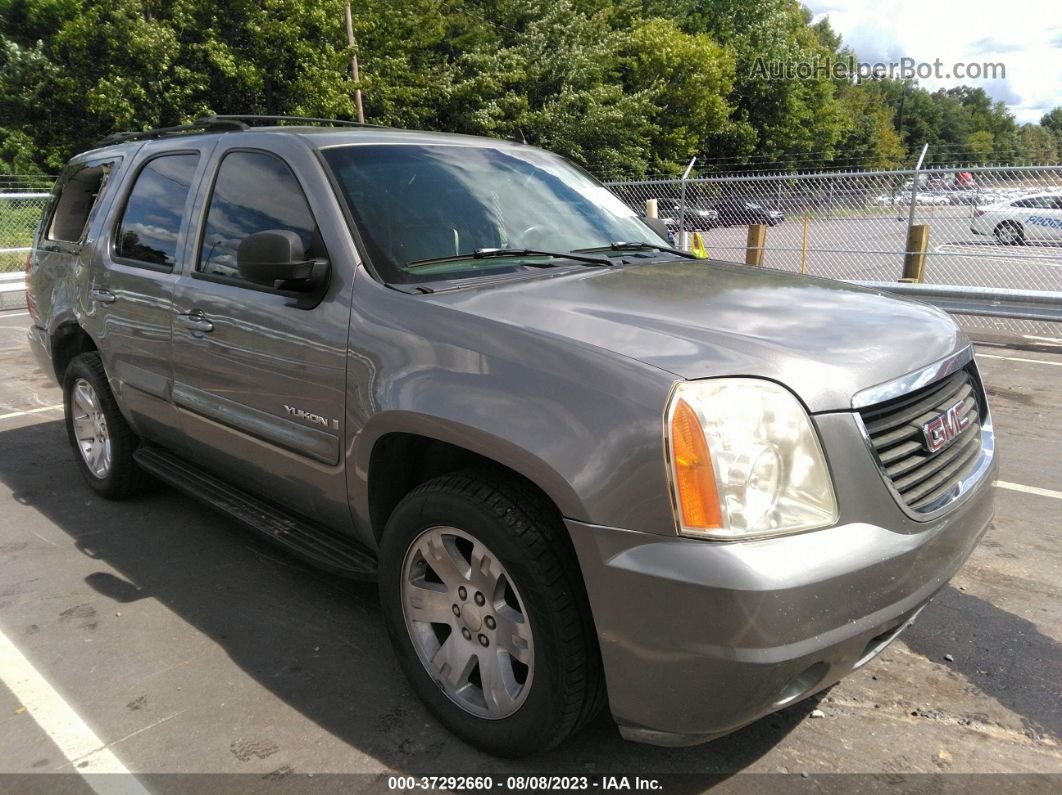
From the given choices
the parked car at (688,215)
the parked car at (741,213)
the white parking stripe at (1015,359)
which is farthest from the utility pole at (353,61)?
the white parking stripe at (1015,359)

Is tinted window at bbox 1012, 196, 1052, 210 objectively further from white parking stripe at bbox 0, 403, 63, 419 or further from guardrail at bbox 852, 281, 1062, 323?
white parking stripe at bbox 0, 403, 63, 419

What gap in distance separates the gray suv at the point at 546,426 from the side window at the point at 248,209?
0.6 inches

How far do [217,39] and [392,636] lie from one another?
23371 mm

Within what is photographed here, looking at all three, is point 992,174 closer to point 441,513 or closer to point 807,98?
point 441,513

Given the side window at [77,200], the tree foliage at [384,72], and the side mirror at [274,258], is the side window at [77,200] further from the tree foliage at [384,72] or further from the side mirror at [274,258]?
the tree foliage at [384,72]

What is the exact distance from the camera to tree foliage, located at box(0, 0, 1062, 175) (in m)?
22.3

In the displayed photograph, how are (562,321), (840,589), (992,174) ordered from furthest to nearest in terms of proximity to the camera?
(992,174), (562,321), (840,589)

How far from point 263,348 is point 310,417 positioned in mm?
368

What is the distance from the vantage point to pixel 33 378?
830 centimetres

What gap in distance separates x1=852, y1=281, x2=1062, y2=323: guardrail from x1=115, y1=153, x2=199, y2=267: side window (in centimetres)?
656

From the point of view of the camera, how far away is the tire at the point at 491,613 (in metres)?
2.26

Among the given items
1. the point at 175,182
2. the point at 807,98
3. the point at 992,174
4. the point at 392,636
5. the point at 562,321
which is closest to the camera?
the point at 562,321

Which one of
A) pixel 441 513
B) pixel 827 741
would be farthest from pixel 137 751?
pixel 827 741

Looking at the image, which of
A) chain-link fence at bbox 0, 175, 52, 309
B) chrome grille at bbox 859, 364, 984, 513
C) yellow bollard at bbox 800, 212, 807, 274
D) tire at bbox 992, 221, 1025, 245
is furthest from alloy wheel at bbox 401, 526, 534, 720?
chain-link fence at bbox 0, 175, 52, 309
